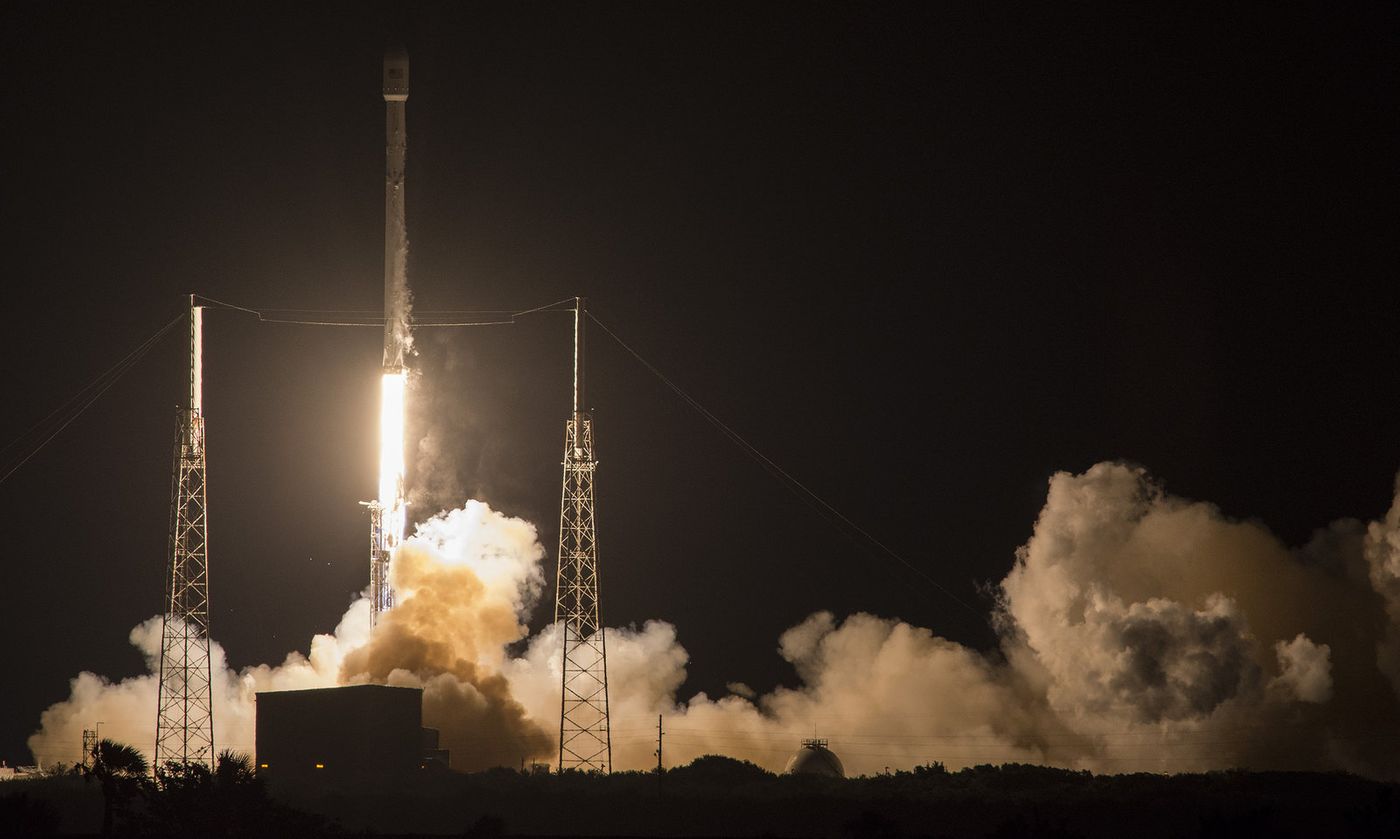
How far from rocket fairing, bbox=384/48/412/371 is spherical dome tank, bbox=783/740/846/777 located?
21547 mm

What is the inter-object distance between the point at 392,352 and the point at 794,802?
2542 cm

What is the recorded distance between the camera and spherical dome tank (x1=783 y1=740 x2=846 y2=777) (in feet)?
253

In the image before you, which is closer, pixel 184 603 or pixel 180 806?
pixel 180 806

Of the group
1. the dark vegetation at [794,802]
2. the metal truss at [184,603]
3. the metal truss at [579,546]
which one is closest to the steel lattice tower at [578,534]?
the metal truss at [579,546]

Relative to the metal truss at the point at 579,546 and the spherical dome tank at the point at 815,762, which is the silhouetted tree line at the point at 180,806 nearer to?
the metal truss at the point at 579,546

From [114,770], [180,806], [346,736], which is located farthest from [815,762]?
[114,770]

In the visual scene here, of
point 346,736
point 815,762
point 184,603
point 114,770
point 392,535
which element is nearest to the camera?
point 114,770

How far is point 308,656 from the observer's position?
93.7 meters

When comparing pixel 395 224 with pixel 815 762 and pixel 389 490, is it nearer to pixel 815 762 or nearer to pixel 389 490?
pixel 389 490

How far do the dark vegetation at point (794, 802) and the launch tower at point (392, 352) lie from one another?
11.5 meters

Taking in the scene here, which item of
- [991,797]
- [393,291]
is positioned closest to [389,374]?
[393,291]

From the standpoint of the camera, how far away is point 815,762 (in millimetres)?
77938

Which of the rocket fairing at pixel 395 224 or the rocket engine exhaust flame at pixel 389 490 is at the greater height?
the rocket fairing at pixel 395 224

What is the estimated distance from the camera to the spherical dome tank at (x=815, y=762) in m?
77.2
